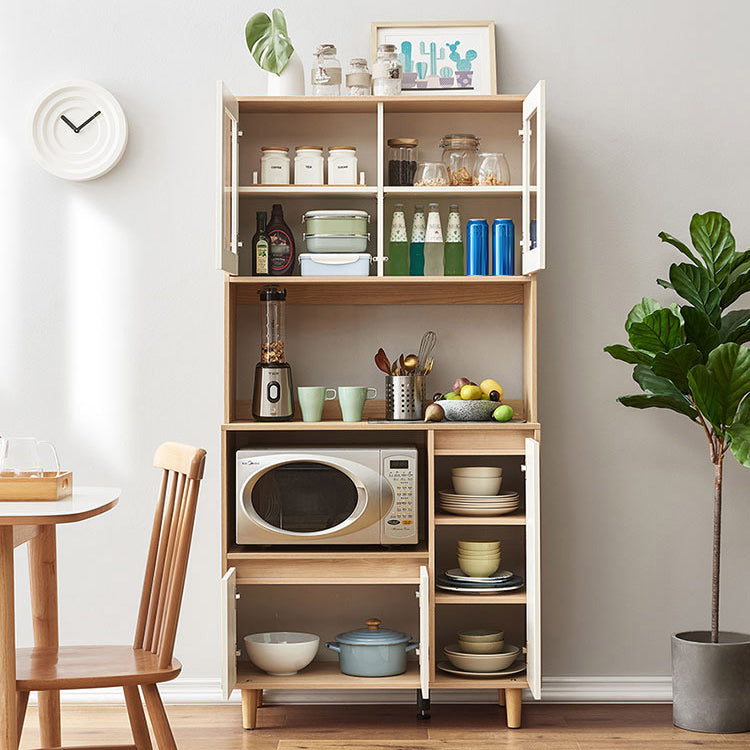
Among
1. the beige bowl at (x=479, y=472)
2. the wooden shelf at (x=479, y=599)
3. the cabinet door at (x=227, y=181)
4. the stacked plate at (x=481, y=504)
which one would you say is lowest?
the wooden shelf at (x=479, y=599)

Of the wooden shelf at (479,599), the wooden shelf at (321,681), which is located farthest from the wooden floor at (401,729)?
the wooden shelf at (479,599)

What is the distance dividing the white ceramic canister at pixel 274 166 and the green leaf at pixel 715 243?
4.25ft

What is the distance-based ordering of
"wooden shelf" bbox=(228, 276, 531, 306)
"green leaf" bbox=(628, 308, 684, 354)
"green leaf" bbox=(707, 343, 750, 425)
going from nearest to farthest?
"green leaf" bbox=(707, 343, 750, 425), "green leaf" bbox=(628, 308, 684, 354), "wooden shelf" bbox=(228, 276, 531, 306)

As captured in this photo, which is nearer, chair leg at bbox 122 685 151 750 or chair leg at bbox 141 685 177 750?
chair leg at bbox 141 685 177 750

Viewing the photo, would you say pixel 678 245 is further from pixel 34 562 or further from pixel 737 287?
pixel 34 562

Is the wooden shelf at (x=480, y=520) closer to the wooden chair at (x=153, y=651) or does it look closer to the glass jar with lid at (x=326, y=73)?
the wooden chair at (x=153, y=651)

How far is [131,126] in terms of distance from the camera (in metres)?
3.41

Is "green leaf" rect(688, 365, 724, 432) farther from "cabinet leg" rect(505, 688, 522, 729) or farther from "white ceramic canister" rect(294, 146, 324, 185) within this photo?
"white ceramic canister" rect(294, 146, 324, 185)

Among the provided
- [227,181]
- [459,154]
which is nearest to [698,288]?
[459,154]

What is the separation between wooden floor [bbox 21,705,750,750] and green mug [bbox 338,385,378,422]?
983mm

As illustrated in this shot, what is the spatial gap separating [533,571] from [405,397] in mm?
677

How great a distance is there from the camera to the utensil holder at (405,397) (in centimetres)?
322

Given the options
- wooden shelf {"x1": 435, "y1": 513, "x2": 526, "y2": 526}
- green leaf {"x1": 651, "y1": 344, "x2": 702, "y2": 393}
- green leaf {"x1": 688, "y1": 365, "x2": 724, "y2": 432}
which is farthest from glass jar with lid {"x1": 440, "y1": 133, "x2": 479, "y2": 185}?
wooden shelf {"x1": 435, "y1": 513, "x2": 526, "y2": 526}

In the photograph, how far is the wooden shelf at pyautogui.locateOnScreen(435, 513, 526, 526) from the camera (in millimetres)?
3137
